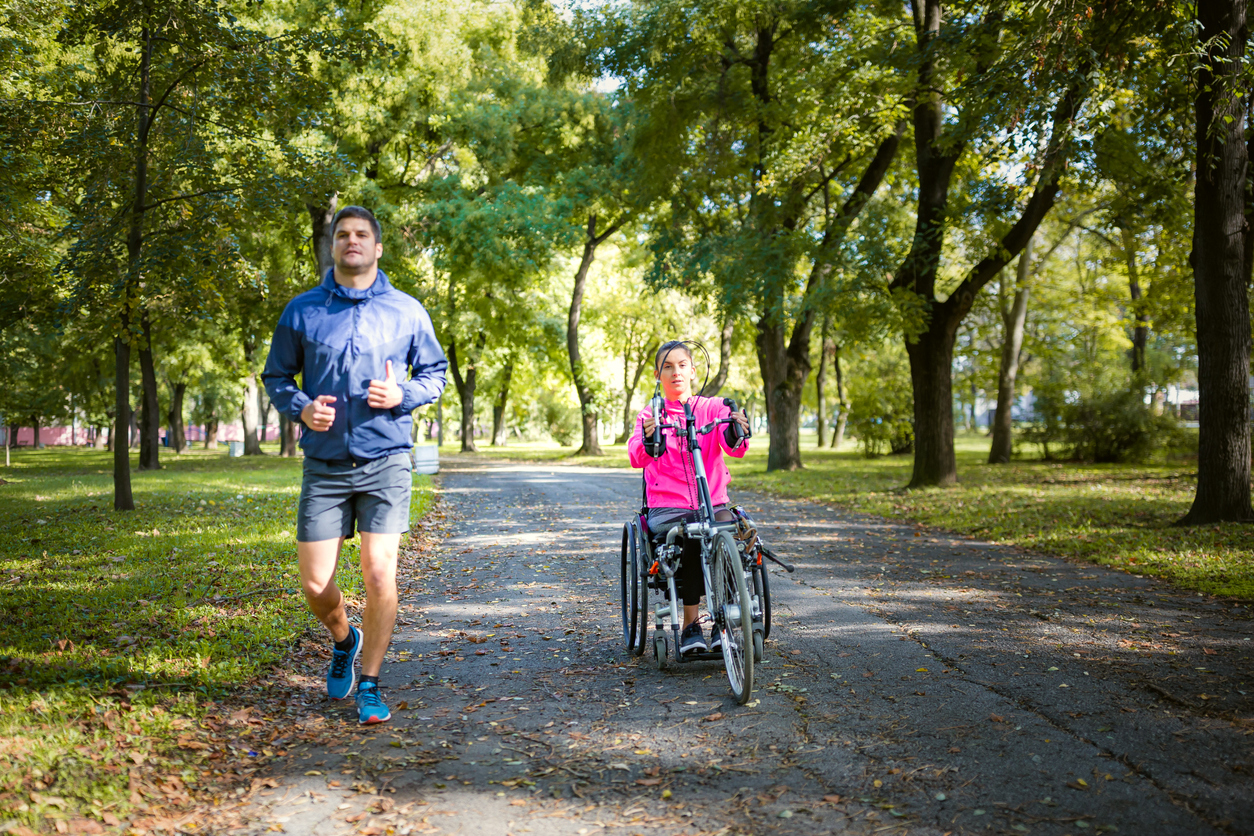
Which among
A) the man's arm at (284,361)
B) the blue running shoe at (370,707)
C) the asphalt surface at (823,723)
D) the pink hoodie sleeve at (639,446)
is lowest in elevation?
the asphalt surface at (823,723)

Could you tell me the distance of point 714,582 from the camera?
15.8ft

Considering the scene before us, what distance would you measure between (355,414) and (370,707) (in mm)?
1408

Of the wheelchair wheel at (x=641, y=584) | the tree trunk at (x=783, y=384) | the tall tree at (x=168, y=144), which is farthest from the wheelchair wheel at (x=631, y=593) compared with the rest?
the tree trunk at (x=783, y=384)

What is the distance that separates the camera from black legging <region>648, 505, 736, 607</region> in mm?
5137

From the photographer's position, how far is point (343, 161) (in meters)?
13.9

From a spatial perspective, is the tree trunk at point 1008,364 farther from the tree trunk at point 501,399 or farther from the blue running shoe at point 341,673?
the tree trunk at point 501,399

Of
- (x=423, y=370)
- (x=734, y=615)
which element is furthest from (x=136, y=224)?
(x=734, y=615)

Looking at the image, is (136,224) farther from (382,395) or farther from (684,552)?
(684,552)

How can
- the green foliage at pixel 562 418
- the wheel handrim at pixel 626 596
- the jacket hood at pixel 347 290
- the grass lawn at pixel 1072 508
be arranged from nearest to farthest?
1. the jacket hood at pixel 347 290
2. the wheel handrim at pixel 626 596
3. the grass lawn at pixel 1072 508
4. the green foliage at pixel 562 418

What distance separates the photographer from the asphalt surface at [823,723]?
10.8ft

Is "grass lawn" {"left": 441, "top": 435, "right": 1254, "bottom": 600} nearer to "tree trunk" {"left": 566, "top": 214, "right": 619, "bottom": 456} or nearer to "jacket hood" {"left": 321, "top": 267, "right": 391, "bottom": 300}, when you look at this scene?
"jacket hood" {"left": 321, "top": 267, "right": 391, "bottom": 300}

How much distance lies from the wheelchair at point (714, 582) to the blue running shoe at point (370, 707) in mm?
1597

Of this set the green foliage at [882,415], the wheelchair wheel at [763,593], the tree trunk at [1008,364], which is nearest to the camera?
the wheelchair wheel at [763,593]

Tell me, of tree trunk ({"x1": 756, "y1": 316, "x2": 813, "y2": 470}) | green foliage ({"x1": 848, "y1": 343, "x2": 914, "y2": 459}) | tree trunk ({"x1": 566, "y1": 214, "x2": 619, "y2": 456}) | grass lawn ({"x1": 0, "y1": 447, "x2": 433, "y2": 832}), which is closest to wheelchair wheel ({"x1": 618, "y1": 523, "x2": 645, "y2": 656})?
grass lawn ({"x1": 0, "y1": 447, "x2": 433, "y2": 832})
